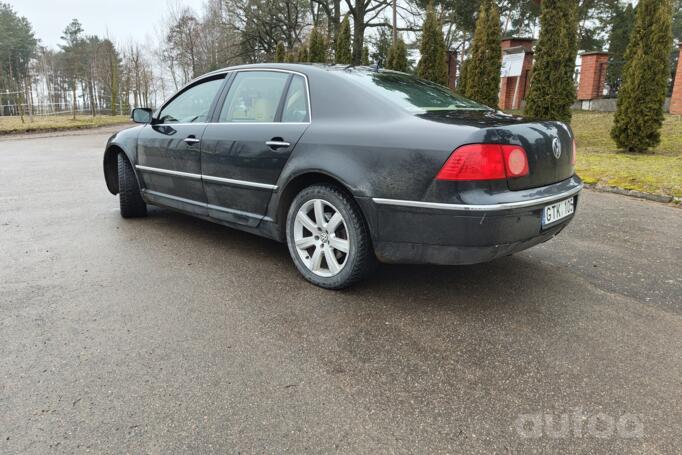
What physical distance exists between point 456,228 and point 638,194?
492 centimetres

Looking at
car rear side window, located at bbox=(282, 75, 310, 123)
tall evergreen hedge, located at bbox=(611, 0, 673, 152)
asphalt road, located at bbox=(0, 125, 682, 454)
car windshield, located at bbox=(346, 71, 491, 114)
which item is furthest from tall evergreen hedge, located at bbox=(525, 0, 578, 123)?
car rear side window, located at bbox=(282, 75, 310, 123)

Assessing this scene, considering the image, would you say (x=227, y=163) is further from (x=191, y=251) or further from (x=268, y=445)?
(x=268, y=445)

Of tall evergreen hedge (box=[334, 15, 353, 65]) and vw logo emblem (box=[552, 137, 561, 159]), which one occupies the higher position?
tall evergreen hedge (box=[334, 15, 353, 65])

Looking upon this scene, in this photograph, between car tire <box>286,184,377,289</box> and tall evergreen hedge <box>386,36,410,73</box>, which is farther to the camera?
tall evergreen hedge <box>386,36,410,73</box>

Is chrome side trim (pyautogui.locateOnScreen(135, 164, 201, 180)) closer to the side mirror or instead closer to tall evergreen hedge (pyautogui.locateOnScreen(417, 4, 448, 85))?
the side mirror

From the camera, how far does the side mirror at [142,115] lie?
4.68 meters

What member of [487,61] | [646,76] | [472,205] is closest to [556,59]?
[646,76]

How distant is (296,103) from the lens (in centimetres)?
340

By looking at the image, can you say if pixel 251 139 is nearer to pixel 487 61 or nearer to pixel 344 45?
pixel 487 61

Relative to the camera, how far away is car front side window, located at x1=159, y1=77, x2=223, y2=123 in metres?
4.07

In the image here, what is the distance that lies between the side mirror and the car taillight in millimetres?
3292

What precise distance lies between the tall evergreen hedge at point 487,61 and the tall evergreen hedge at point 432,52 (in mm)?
1949

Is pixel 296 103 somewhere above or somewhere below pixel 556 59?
below

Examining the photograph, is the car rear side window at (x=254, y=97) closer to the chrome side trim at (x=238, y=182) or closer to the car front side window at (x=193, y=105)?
the car front side window at (x=193, y=105)
